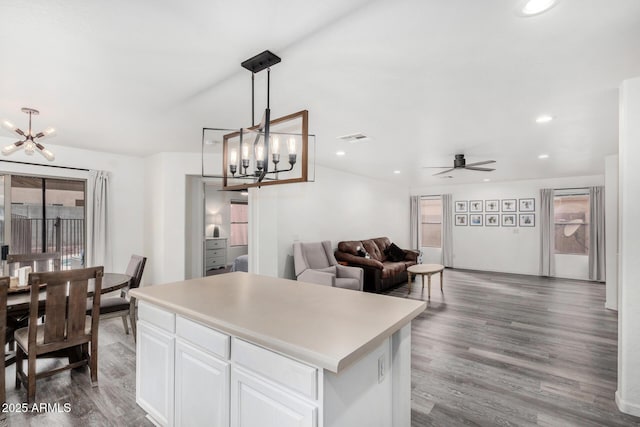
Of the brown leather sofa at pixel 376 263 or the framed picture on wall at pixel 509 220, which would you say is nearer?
the brown leather sofa at pixel 376 263

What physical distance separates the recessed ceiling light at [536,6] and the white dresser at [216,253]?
6.39 meters

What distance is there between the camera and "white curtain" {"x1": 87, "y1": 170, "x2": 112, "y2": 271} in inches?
191

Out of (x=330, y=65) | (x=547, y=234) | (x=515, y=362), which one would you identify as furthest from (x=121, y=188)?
(x=547, y=234)

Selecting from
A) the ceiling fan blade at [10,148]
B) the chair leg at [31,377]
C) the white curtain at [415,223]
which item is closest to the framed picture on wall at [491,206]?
the white curtain at [415,223]

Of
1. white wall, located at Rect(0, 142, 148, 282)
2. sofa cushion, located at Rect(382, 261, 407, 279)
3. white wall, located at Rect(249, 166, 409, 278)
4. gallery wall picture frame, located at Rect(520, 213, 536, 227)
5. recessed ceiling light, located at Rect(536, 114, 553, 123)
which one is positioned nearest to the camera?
recessed ceiling light, located at Rect(536, 114, 553, 123)

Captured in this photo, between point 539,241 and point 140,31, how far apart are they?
901cm

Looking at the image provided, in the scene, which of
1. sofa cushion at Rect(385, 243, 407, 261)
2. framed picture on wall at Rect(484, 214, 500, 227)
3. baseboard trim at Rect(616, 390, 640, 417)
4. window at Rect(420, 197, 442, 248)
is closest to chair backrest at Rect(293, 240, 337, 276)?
sofa cushion at Rect(385, 243, 407, 261)

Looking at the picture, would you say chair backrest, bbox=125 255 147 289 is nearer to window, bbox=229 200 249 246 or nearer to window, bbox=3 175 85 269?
window, bbox=3 175 85 269

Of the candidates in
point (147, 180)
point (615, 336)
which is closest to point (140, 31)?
point (147, 180)

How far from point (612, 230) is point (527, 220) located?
3.05 meters

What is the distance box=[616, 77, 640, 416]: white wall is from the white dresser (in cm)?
637

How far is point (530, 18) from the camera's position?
5.40 ft

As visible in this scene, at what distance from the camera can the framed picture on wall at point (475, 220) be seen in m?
8.56

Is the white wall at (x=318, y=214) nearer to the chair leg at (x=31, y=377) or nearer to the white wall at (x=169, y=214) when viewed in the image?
the white wall at (x=169, y=214)
